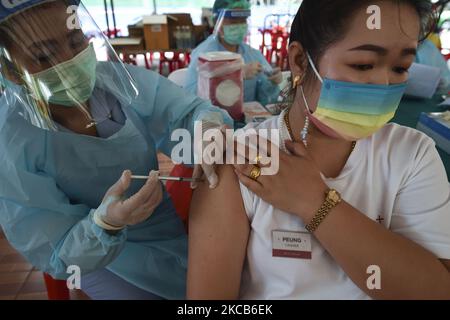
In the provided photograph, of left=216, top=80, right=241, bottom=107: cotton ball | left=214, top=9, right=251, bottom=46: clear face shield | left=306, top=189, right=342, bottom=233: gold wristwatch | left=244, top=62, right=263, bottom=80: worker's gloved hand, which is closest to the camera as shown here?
left=306, top=189, right=342, bottom=233: gold wristwatch

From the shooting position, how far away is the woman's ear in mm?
867

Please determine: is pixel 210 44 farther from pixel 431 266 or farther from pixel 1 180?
pixel 431 266

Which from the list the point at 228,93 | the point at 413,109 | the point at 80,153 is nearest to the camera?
the point at 80,153

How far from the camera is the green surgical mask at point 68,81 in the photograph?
855 millimetres

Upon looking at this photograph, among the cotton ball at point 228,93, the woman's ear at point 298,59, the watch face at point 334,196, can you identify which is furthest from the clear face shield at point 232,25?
the watch face at point 334,196

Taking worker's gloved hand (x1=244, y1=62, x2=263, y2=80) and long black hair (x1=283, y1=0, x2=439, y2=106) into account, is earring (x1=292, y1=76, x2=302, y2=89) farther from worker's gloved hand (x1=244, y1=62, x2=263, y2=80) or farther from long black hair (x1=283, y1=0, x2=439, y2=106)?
worker's gloved hand (x1=244, y1=62, x2=263, y2=80)

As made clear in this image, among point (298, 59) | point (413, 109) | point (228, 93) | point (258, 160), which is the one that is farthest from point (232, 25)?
point (258, 160)

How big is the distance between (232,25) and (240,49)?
32 cm

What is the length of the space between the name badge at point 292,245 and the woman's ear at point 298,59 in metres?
0.44

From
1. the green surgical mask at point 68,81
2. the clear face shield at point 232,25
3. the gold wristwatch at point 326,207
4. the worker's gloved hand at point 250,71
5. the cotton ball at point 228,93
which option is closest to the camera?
the gold wristwatch at point 326,207

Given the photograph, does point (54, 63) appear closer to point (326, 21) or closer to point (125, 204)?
point (125, 204)

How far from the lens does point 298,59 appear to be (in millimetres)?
879

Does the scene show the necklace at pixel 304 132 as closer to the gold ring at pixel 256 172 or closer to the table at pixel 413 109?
the gold ring at pixel 256 172

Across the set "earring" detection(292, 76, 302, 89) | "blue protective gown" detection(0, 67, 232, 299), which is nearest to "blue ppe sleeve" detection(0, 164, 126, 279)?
"blue protective gown" detection(0, 67, 232, 299)
